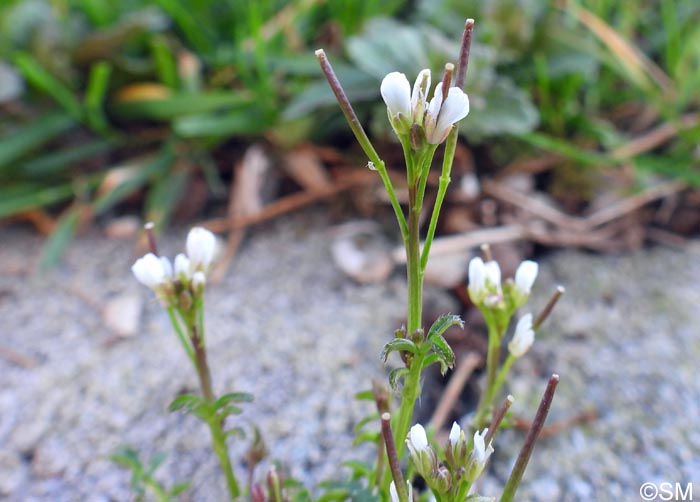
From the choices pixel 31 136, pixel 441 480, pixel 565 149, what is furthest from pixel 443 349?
pixel 31 136

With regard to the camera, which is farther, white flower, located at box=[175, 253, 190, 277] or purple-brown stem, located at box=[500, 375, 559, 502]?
white flower, located at box=[175, 253, 190, 277]

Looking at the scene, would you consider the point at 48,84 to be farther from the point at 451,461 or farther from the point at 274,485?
the point at 451,461

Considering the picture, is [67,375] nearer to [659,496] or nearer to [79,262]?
[79,262]

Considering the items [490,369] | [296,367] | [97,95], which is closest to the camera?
[490,369]

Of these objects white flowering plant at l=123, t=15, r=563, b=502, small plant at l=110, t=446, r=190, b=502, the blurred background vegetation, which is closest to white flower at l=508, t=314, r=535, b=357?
white flowering plant at l=123, t=15, r=563, b=502

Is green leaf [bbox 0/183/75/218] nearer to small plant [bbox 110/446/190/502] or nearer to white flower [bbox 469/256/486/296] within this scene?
small plant [bbox 110/446/190/502]

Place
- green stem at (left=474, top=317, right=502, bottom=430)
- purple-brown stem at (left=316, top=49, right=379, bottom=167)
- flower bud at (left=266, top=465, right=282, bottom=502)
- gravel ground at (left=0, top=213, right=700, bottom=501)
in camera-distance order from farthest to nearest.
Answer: gravel ground at (left=0, top=213, right=700, bottom=501) < green stem at (left=474, top=317, right=502, bottom=430) < flower bud at (left=266, top=465, right=282, bottom=502) < purple-brown stem at (left=316, top=49, right=379, bottom=167)

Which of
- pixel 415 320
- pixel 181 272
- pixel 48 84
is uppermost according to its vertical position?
pixel 48 84
